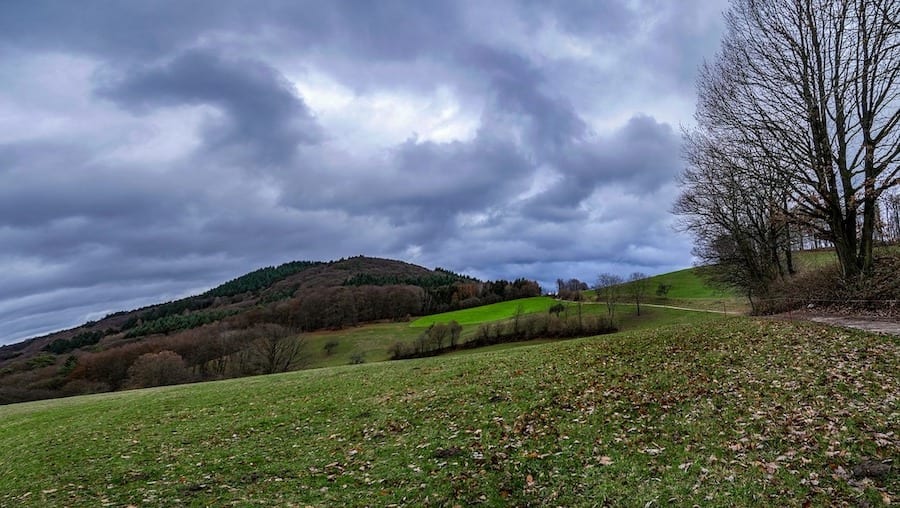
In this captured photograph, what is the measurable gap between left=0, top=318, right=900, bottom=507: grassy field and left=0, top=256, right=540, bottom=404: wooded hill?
50229 mm

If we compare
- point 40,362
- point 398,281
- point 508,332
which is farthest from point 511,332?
point 40,362

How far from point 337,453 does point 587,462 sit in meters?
6.12

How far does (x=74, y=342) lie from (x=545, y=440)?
153239mm

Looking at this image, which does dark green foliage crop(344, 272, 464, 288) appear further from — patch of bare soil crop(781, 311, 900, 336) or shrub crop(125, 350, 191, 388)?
patch of bare soil crop(781, 311, 900, 336)

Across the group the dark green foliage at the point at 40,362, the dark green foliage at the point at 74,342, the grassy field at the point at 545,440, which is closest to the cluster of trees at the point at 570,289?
the grassy field at the point at 545,440

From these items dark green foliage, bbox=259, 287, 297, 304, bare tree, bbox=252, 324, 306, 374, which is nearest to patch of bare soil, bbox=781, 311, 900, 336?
bare tree, bbox=252, 324, 306, 374

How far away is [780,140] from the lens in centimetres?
2395

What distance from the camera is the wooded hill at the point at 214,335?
64.7 metres

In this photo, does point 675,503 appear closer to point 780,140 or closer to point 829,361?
point 829,361

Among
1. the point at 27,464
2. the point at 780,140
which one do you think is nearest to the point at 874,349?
the point at 780,140

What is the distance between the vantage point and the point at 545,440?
33.1 ft

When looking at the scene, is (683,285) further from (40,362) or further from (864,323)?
(40,362)

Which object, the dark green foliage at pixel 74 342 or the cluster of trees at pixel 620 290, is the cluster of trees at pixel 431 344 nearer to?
the cluster of trees at pixel 620 290

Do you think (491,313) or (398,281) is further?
(398,281)
